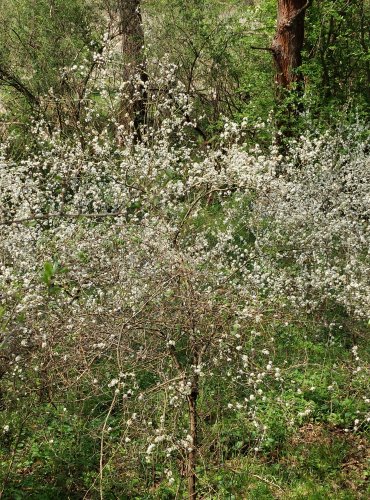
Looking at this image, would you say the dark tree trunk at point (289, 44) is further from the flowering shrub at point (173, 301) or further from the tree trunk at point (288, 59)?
the flowering shrub at point (173, 301)

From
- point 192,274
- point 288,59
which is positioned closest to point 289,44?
point 288,59

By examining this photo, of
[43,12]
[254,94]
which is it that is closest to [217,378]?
[254,94]

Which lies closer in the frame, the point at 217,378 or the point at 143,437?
the point at 143,437

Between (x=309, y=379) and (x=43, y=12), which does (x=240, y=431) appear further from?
(x=43, y=12)

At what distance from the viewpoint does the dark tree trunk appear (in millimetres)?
10570

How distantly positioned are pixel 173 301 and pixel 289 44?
7.47 m

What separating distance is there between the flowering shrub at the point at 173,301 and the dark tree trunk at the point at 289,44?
1509mm

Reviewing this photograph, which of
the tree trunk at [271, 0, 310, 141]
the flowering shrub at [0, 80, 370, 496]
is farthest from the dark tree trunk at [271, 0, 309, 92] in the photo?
the flowering shrub at [0, 80, 370, 496]

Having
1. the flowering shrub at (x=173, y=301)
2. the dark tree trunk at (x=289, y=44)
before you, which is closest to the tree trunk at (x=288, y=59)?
the dark tree trunk at (x=289, y=44)

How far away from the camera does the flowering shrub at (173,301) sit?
439 centimetres

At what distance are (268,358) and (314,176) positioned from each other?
10.9 feet

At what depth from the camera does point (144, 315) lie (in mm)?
4621

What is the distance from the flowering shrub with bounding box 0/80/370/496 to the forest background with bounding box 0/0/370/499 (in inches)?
1.4

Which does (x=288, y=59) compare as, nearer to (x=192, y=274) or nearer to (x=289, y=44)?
(x=289, y=44)
